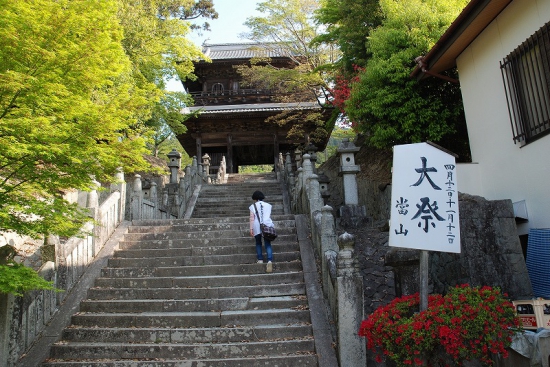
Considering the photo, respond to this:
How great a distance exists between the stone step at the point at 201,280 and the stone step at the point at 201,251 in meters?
0.81

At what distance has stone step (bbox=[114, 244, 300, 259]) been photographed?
761 cm

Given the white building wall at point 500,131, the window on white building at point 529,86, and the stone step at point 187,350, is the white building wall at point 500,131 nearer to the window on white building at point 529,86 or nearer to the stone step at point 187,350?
the window on white building at point 529,86

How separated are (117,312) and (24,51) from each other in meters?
3.95

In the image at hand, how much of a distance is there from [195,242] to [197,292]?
67.1 inches

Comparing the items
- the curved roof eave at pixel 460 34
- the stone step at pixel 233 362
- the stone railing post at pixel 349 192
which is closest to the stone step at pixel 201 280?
the stone step at pixel 233 362

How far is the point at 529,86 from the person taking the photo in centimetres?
635

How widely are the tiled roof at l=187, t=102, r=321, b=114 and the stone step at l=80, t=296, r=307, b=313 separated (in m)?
14.3

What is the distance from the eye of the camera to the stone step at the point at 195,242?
311 inches

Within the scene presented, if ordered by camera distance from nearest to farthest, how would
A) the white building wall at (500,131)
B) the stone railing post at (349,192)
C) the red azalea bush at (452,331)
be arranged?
the red azalea bush at (452,331)
the white building wall at (500,131)
the stone railing post at (349,192)

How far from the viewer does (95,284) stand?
6.82 metres

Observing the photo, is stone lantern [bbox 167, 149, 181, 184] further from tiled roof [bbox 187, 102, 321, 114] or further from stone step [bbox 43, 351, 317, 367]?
stone step [bbox 43, 351, 317, 367]

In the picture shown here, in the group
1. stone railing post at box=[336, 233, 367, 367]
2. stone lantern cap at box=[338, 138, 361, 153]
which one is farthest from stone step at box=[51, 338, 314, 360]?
stone lantern cap at box=[338, 138, 361, 153]

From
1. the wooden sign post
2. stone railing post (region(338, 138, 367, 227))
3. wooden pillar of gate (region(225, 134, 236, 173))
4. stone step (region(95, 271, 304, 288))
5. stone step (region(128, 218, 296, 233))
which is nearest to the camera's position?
the wooden sign post

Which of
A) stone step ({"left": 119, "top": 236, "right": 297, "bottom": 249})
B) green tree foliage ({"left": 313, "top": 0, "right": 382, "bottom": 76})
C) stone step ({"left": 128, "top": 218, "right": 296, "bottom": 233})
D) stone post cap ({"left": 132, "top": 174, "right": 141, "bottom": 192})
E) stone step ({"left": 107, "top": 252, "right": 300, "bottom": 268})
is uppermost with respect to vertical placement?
green tree foliage ({"left": 313, "top": 0, "right": 382, "bottom": 76})
